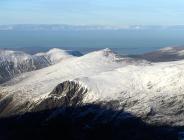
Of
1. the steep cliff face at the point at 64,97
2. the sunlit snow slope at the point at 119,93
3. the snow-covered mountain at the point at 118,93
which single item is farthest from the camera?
the steep cliff face at the point at 64,97

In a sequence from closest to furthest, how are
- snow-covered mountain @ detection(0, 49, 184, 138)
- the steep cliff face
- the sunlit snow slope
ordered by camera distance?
snow-covered mountain @ detection(0, 49, 184, 138) → the sunlit snow slope → the steep cliff face

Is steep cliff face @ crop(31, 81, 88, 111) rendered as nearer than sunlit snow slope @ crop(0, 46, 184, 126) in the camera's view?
No

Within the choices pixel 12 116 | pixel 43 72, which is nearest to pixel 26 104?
pixel 12 116

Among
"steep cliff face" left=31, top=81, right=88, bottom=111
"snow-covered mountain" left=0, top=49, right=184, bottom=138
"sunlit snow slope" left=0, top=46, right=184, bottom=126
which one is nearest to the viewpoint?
"snow-covered mountain" left=0, top=49, right=184, bottom=138

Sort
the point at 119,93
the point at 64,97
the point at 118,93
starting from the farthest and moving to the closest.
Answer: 1. the point at 64,97
2. the point at 118,93
3. the point at 119,93

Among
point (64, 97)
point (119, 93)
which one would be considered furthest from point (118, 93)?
point (64, 97)

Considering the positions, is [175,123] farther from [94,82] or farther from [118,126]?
[94,82]

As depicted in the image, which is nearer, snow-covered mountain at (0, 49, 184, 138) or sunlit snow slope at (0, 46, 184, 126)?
snow-covered mountain at (0, 49, 184, 138)

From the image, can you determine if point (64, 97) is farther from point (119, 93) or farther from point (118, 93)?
point (119, 93)
